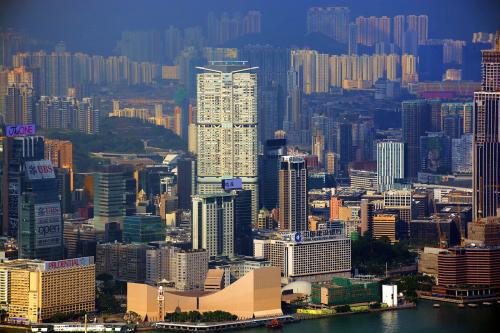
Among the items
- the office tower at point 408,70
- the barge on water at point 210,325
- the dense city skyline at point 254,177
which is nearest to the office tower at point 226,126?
the dense city skyline at point 254,177

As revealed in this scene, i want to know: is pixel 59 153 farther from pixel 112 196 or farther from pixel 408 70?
pixel 408 70

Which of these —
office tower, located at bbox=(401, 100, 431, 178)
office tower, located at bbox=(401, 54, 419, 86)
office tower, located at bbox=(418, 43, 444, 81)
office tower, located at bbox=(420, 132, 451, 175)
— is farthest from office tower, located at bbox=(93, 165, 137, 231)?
office tower, located at bbox=(401, 54, 419, 86)

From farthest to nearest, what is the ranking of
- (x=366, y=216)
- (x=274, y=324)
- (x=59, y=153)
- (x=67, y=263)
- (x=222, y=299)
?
(x=59, y=153) → (x=366, y=216) → (x=67, y=263) → (x=222, y=299) → (x=274, y=324)

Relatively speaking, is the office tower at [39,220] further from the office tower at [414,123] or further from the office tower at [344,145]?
the office tower at [414,123]

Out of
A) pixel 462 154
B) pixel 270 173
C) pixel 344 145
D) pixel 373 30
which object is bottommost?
pixel 270 173

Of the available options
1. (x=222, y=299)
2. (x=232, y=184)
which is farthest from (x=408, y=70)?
(x=222, y=299)
